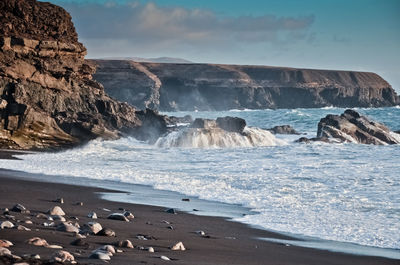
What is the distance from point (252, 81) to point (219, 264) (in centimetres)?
14384

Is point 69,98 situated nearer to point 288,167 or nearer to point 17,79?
point 17,79

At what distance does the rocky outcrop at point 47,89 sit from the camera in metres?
25.2

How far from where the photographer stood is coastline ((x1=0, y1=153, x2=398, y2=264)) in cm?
561

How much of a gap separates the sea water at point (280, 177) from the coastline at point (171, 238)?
0.95m

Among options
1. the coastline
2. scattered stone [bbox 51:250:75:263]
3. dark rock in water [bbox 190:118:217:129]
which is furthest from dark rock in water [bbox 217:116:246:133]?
scattered stone [bbox 51:250:75:263]

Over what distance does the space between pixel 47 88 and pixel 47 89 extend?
112mm

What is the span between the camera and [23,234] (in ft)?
19.0

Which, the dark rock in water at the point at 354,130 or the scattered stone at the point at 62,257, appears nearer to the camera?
the scattered stone at the point at 62,257

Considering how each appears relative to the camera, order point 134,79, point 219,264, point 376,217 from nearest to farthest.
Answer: point 219,264
point 376,217
point 134,79

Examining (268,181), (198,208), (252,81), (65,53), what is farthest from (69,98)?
(252,81)

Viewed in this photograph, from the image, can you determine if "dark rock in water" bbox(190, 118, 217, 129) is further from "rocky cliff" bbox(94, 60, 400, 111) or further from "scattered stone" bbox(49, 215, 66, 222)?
"rocky cliff" bbox(94, 60, 400, 111)

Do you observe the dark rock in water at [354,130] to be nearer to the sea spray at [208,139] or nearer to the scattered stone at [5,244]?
the sea spray at [208,139]

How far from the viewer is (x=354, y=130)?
107 ft

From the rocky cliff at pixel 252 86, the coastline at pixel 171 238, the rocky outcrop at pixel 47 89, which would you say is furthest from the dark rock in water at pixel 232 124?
the rocky cliff at pixel 252 86
